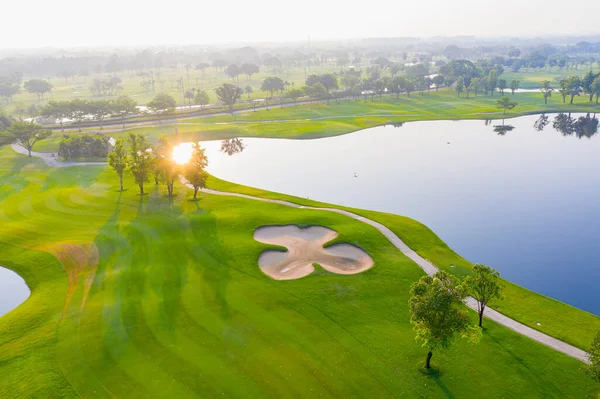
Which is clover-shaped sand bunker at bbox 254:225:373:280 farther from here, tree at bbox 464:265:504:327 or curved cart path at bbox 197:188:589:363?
tree at bbox 464:265:504:327

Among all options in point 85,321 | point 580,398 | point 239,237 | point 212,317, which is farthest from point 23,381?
point 580,398


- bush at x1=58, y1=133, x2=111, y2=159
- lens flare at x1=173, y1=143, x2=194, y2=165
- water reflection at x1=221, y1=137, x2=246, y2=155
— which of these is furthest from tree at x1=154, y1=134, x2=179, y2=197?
water reflection at x1=221, y1=137, x2=246, y2=155

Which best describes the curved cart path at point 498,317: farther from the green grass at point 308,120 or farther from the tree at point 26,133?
the tree at point 26,133

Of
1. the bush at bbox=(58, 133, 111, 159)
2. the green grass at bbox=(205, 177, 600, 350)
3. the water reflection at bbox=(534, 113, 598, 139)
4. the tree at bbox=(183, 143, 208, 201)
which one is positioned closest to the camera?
the green grass at bbox=(205, 177, 600, 350)

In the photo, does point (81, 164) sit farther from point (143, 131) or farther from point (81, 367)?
point (81, 367)

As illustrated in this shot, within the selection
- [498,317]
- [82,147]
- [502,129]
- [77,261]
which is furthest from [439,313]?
[502,129]

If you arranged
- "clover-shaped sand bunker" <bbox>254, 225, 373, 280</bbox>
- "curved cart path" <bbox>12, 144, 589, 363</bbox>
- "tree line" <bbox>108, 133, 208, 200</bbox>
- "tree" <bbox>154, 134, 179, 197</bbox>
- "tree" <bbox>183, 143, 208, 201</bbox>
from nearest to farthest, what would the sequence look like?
"curved cart path" <bbox>12, 144, 589, 363</bbox> < "clover-shaped sand bunker" <bbox>254, 225, 373, 280</bbox> < "tree" <bbox>183, 143, 208, 201</bbox> < "tree line" <bbox>108, 133, 208, 200</bbox> < "tree" <bbox>154, 134, 179, 197</bbox>

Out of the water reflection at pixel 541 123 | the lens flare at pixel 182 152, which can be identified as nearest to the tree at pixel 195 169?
the lens flare at pixel 182 152
